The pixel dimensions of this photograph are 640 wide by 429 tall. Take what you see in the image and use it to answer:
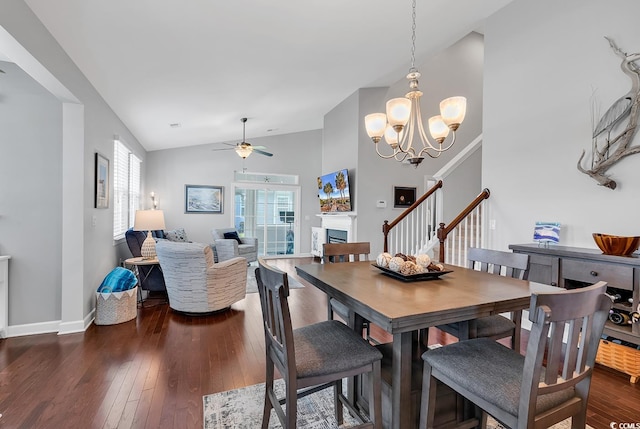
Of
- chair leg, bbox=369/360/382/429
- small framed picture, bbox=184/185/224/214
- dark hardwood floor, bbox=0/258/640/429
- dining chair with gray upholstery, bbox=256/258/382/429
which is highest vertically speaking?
small framed picture, bbox=184/185/224/214

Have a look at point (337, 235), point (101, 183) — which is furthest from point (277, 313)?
point (337, 235)

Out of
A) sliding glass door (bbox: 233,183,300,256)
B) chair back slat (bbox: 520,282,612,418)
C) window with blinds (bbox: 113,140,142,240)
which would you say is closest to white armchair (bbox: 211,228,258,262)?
sliding glass door (bbox: 233,183,300,256)

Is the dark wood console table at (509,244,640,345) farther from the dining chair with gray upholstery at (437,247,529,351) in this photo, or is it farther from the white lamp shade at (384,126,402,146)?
the white lamp shade at (384,126,402,146)

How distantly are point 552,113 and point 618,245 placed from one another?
1.52 meters

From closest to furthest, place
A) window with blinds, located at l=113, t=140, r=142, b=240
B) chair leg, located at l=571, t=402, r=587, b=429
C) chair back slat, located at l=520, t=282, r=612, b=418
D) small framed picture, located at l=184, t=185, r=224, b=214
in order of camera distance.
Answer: chair back slat, located at l=520, t=282, r=612, b=418
chair leg, located at l=571, t=402, r=587, b=429
window with blinds, located at l=113, t=140, r=142, b=240
small framed picture, located at l=184, t=185, r=224, b=214

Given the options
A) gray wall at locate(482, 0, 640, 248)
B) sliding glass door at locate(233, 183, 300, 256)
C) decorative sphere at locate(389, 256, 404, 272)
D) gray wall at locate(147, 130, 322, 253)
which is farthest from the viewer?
sliding glass door at locate(233, 183, 300, 256)

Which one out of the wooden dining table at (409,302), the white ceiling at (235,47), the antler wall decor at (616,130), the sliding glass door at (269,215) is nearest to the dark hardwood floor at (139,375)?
the wooden dining table at (409,302)

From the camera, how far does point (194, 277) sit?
11.9ft

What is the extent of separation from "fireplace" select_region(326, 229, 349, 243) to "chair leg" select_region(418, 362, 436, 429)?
4.77 m

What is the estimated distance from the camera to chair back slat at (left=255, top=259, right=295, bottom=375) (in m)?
1.38

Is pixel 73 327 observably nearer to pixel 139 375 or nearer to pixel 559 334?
pixel 139 375

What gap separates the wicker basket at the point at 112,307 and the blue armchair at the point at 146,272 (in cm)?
98

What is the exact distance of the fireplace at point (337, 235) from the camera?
645 centimetres

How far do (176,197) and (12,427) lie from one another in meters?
6.29
